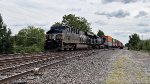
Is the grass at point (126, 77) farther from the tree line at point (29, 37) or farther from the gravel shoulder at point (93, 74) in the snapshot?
the tree line at point (29, 37)

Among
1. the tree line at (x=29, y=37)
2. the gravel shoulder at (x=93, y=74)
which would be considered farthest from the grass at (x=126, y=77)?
the tree line at (x=29, y=37)

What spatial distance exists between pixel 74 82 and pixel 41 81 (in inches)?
40.3

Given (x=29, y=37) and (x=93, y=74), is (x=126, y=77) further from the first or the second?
(x=29, y=37)

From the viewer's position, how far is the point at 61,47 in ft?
121

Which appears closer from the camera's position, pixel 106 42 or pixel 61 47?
pixel 61 47

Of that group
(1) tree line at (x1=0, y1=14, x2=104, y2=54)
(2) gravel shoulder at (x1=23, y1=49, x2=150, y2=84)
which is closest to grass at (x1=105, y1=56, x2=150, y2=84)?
(2) gravel shoulder at (x1=23, y1=49, x2=150, y2=84)

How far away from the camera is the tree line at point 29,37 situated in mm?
34453

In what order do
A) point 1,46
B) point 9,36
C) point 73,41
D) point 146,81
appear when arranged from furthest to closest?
1. point 73,41
2. point 9,36
3. point 1,46
4. point 146,81

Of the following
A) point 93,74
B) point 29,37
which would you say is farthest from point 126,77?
point 29,37

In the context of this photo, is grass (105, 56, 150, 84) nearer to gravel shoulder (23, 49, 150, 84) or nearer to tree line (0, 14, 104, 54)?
gravel shoulder (23, 49, 150, 84)

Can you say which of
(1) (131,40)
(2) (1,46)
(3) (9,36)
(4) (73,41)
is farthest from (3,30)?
(1) (131,40)

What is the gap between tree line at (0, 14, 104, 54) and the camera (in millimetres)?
34453

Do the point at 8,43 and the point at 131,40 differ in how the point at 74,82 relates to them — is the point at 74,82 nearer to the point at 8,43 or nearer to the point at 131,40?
the point at 8,43

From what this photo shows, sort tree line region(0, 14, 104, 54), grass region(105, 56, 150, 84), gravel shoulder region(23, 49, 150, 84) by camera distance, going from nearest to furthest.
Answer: gravel shoulder region(23, 49, 150, 84), grass region(105, 56, 150, 84), tree line region(0, 14, 104, 54)
